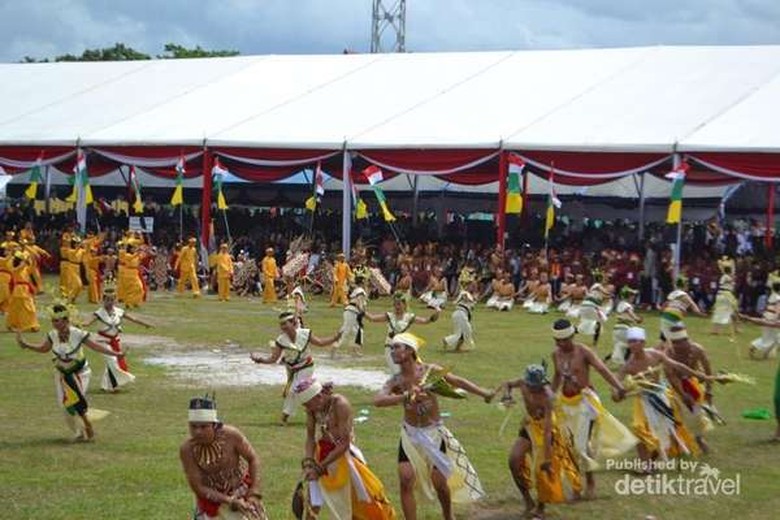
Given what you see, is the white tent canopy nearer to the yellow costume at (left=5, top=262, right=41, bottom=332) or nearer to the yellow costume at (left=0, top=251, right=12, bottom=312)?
the yellow costume at (left=0, top=251, right=12, bottom=312)

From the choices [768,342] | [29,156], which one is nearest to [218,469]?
[768,342]

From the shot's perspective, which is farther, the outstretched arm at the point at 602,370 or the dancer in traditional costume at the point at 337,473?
the outstretched arm at the point at 602,370

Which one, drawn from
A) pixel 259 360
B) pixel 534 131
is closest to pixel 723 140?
pixel 534 131

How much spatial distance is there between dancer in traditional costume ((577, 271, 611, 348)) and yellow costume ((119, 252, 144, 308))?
1135 cm

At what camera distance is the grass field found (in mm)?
11352

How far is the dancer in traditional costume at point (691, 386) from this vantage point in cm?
1354

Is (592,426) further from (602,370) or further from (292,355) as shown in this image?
(292,355)

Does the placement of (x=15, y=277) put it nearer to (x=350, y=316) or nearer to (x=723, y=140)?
(x=350, y=316)

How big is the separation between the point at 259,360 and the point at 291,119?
23.8 metres

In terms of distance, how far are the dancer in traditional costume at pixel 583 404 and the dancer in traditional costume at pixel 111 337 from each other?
24.8 ft

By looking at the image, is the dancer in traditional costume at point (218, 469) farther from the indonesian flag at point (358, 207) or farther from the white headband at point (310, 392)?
the indonesian flag at point (358, 207)

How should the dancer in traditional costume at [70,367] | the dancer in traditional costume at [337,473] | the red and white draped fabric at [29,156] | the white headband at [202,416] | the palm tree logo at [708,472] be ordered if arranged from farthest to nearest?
the red and white draped fabric at [29,156] → the dancer in traditional costume at [70,367] → the palm tree logo at [708,472] → the dancer in traditional costume at [337,473] → the white headband at [202,416]

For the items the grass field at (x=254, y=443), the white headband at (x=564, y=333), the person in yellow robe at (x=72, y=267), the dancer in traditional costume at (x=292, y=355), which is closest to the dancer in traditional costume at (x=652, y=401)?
the grass field at (x=254, y=443)

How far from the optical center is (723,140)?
3106cm
